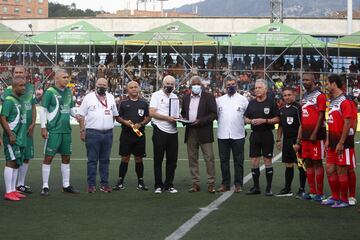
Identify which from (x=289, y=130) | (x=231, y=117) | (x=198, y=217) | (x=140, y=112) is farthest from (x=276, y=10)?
(x=198, y=217)

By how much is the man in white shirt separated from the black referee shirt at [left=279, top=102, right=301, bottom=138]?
31.4 inches

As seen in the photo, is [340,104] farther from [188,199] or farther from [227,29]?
[227,29]

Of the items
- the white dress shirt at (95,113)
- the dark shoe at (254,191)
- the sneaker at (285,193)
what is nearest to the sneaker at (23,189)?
the white dress shirt at (95,113)

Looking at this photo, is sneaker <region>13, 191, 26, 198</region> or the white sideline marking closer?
the white sideline marking

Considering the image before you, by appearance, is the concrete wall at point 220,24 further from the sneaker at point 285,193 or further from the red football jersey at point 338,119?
the red football jersey at point 338,119

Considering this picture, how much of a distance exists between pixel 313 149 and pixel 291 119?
75 centimetres

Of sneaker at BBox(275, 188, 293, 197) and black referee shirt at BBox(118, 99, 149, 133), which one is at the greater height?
black referee shirt at BBox(118, 99, 149, 133)

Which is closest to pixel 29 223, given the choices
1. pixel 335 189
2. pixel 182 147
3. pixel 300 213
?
pixel 300 213

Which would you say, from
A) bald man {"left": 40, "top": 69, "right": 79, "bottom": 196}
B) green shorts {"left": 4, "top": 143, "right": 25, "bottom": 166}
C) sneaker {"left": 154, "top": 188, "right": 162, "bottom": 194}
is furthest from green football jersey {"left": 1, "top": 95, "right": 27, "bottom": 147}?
sneaker {"left": 154, "top": 188, "right": 162, "bottom": 194}

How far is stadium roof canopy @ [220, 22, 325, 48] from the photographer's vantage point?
117ft

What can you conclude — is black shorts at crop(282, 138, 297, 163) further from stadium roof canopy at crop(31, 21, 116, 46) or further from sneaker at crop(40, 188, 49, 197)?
stadium roof canopy at crop(31, 21, 116, 46)

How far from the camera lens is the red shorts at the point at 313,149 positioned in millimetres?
11320

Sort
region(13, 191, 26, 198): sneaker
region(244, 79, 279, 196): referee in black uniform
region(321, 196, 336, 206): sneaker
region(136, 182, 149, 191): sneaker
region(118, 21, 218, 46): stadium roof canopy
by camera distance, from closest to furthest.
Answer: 1. region(321, 196, 336, 206): sneaker
2. region(13, 191, 26, 198): sneaker
3. region(244, 79, 279, 196): referee in black uniform
4. region(136, 182, 149, 191): sneaker
5. region(118, 21, 218, 46): stadium roof canopy

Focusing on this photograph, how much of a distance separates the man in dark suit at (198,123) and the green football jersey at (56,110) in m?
1.99
